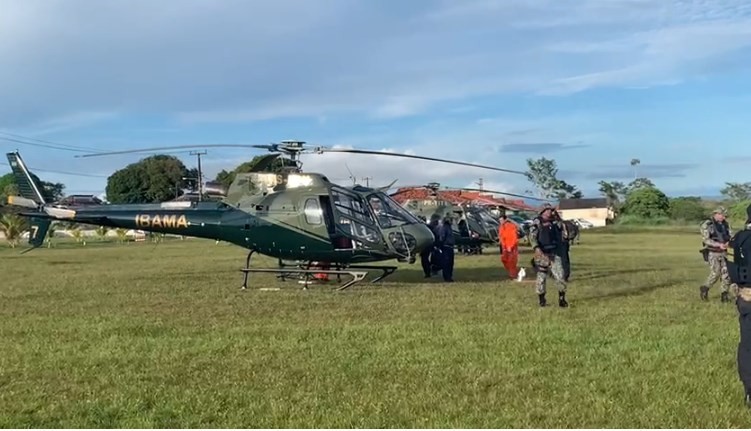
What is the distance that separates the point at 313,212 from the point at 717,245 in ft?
25.2

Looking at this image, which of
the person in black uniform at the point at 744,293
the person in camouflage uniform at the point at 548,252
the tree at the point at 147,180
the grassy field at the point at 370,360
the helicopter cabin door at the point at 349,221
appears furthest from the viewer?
the tree at the point at 147,180

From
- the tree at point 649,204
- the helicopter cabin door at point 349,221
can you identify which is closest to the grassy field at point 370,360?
the helicopter cabin door at point 349,221

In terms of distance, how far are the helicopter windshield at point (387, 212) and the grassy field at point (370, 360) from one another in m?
1.65

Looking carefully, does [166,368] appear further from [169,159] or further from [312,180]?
[169,159]

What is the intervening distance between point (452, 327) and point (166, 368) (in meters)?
4.02

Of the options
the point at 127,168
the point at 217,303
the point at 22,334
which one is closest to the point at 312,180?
the point at 217,303

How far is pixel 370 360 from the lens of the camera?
8336 mm

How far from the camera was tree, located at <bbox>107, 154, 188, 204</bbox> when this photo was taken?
3290 inches

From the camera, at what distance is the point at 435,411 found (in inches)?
246

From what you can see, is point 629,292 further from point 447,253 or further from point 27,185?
point 27,185

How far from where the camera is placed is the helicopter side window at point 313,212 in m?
16.4

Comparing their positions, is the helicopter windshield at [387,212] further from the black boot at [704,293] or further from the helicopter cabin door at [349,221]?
the black boot at [704,293]

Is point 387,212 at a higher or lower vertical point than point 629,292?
higher

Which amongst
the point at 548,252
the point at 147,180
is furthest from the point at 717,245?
the point at 147,180
